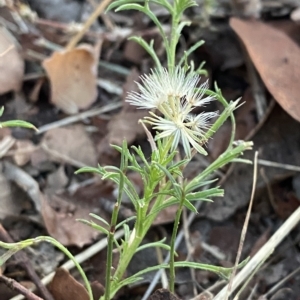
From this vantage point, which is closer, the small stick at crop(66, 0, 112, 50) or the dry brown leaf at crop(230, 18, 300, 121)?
the dry brown leaf at crop(230, 18, 300, 121)

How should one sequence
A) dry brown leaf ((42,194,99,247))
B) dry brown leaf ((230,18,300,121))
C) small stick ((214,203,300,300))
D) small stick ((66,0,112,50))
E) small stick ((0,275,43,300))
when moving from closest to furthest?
A: small stick ((0,275,43,300)), small stick ((214,203,300,300)), dry brown leaf ((42,194,99,247)), dry brown leaf ((230,18,300,121)), small stick ((66,0,112,50))

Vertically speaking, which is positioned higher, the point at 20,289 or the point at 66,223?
the point at 20,289

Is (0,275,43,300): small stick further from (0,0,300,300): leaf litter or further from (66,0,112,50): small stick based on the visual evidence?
(66,0,112,50): small stick

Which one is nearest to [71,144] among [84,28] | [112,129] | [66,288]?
[112,129]

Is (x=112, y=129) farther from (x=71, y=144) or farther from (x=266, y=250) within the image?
(x=266, y=250)

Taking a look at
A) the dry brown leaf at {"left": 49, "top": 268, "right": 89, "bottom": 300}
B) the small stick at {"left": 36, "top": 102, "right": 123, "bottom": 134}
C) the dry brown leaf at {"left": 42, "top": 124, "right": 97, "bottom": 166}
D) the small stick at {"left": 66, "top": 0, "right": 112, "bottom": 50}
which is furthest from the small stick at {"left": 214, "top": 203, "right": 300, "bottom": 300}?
the small stick at {"left": 66, "top": 0, "right": 112, "bottom": 50}

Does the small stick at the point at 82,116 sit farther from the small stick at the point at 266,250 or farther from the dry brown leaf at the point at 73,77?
the small stick at the point at 266,250

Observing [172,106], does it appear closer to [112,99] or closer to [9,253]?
[9,253]
